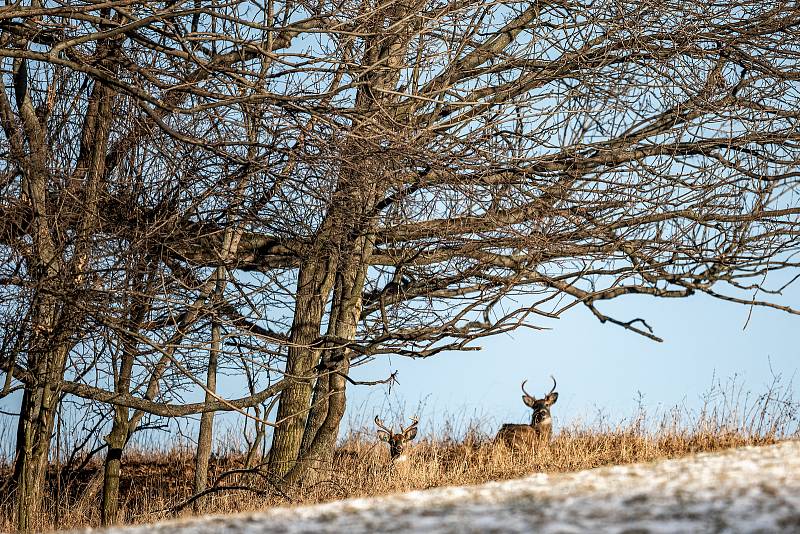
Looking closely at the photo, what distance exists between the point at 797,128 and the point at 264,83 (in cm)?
655

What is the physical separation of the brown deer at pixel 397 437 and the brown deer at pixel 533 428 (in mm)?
1220

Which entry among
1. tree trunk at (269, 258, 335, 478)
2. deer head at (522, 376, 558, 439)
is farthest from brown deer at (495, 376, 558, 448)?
tree trunk at (269, 258, 335, 478)

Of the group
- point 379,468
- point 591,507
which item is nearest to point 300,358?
point 379,468

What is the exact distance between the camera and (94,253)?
8109 millimetres

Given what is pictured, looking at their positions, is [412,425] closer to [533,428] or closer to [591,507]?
[533,428]

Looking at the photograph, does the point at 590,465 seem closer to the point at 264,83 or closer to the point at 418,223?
the point at 418,223

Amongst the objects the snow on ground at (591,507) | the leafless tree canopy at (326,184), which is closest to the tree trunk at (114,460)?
the leafless tree canopy at (326,184)

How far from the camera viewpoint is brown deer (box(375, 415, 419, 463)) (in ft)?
39.4

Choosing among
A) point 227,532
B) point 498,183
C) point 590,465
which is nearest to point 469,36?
point 498,183

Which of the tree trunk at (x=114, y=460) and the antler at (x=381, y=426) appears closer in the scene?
the tree trunk at (x=114, y=460)

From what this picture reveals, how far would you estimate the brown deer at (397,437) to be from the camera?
39.4 ft

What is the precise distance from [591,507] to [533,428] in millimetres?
9379

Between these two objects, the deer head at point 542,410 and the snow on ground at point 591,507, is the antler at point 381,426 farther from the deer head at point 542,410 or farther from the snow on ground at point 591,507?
the snow on ground at point 591,507

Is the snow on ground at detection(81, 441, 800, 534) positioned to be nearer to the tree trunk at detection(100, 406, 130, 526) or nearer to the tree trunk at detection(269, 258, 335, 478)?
the tree trunk at detection(100, 406, 130, 526)
